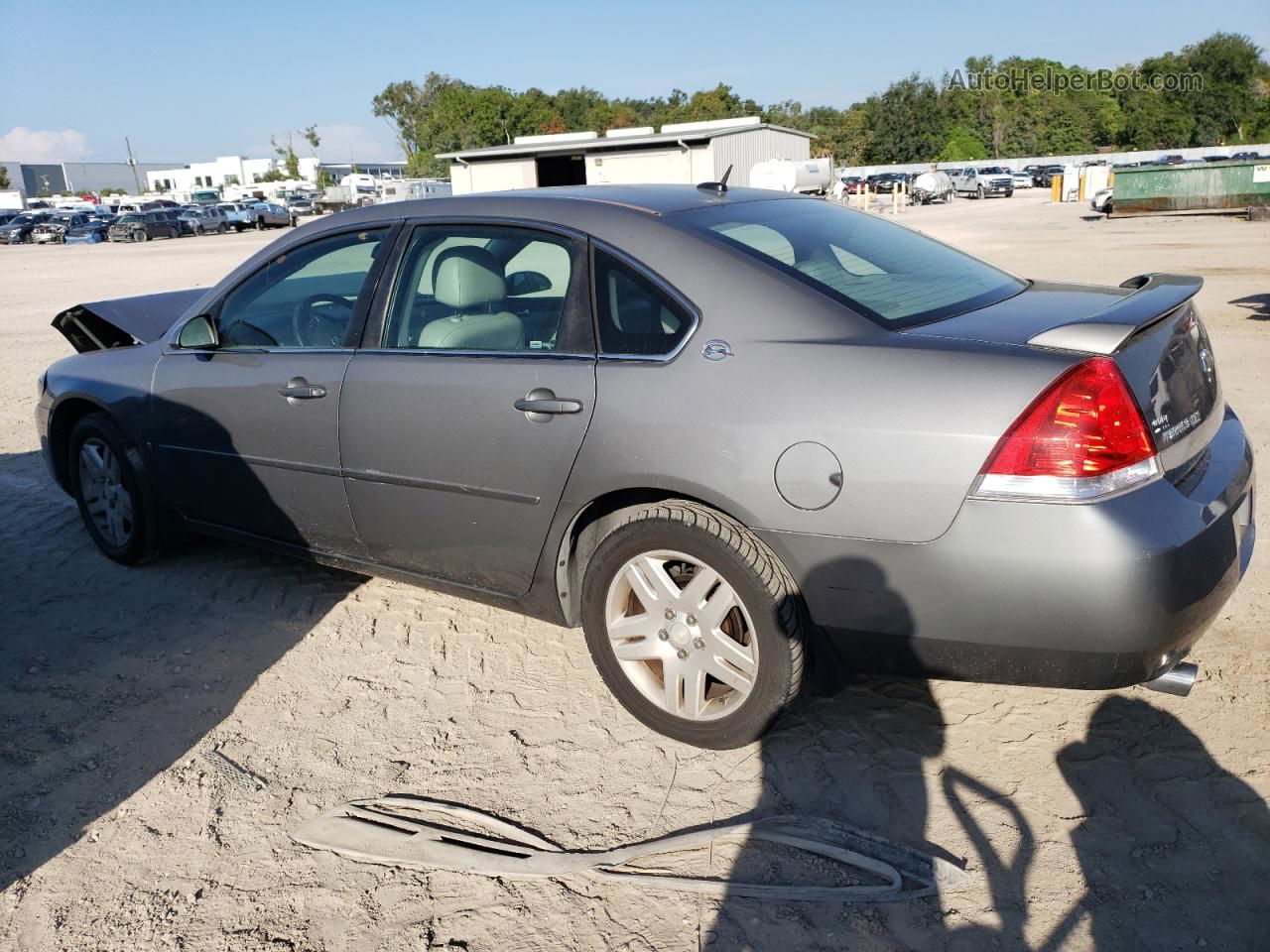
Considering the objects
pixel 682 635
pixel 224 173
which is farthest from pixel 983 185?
pixel 224 173

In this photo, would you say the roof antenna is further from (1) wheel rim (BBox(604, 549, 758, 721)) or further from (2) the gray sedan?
(1) wheel rim (BBox(604, 549, 758, 721))

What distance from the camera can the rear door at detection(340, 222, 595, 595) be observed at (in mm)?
3303

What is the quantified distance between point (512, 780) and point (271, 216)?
54.7m

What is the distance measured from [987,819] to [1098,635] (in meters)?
0.63

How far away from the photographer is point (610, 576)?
322 cm

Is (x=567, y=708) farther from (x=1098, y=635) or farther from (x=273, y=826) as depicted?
(x=1098, y=635)

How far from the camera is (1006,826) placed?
279 cm

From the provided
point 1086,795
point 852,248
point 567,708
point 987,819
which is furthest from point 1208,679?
point 567,708

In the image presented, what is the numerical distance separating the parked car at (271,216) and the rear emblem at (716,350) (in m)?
52.8

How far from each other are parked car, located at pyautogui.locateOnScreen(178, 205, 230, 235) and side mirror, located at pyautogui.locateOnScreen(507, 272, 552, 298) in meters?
50.1

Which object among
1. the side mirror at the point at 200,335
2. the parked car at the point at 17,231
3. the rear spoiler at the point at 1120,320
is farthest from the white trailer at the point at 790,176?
the rear spoiler at the point at 1120,320

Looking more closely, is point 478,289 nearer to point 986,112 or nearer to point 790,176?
point 790,176

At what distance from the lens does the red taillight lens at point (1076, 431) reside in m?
2.52

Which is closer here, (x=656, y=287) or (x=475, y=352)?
(x=656, y=287)
